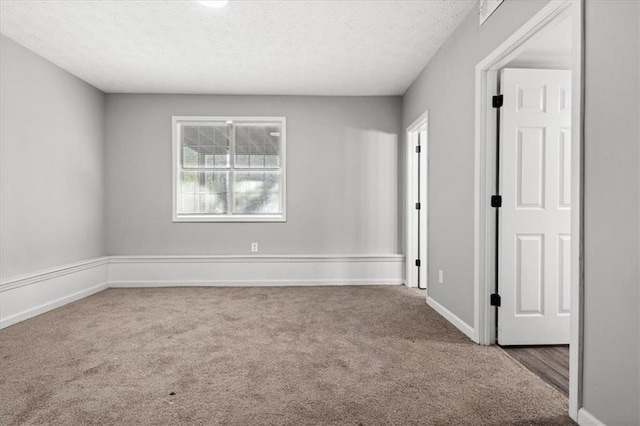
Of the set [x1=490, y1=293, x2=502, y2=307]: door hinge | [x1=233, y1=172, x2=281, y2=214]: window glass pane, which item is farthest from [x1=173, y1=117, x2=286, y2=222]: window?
[x1=490, y1=293, x2=502, y2=307]: door hinge

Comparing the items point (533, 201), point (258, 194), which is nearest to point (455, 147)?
point (533, 201)

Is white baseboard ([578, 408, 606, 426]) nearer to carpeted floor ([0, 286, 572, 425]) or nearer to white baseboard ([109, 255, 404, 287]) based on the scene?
carpeted floor ([0, 286, 572, 425])

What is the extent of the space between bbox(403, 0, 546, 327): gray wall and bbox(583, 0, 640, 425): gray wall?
2.72 feet

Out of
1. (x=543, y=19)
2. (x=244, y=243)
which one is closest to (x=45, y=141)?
(x=244, y=243)

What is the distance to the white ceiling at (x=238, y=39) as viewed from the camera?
2807 mm

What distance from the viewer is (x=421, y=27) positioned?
10.1 ft

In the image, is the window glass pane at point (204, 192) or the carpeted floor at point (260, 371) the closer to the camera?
the carpeted floor at point (260, 371)

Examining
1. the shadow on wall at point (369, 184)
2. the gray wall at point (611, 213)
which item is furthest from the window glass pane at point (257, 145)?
the gray wall at point (611, 213)

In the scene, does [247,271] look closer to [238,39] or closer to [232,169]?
[232,169]

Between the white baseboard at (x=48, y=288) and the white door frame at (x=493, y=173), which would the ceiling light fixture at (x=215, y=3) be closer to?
the white door frame at (x=493, y=173)

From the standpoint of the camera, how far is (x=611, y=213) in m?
1.49

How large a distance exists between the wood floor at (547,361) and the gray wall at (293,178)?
251 centimetres

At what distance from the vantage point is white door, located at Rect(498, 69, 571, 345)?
8.55 feet

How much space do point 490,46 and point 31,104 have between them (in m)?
4.19
